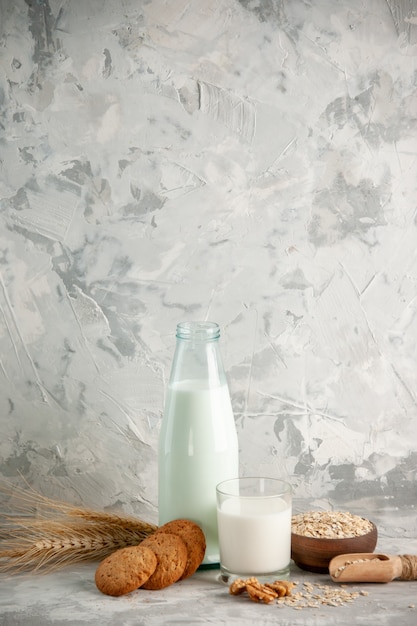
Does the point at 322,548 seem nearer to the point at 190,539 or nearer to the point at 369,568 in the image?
the point at 369,568

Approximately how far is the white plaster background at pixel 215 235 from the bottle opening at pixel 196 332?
0.33 feet

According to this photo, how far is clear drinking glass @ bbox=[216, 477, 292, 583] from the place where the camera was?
934mm

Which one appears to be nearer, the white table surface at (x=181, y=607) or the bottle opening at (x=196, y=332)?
the white table surface at (x=181, y=607)

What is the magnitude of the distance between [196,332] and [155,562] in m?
0.28

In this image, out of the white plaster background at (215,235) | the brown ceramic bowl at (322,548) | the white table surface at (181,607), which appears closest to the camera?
the white table surface at (181,607)

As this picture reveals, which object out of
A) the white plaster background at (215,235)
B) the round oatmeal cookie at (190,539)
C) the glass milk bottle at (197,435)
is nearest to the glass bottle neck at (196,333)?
the glass milk bottle at (197,435)

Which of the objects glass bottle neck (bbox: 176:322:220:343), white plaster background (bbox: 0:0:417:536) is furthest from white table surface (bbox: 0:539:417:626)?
glass bottle neck (bbox: 176:322:220:343)

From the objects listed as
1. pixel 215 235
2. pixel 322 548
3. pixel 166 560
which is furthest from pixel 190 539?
pixel 215 235

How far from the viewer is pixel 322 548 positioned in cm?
97

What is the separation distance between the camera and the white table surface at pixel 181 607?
0.86 m

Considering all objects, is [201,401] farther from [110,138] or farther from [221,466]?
[110,138]

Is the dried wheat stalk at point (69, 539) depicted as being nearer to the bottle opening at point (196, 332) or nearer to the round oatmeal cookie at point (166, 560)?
the round oatmeal cookie at point (166, 560)

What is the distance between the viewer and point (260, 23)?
3.51 ft

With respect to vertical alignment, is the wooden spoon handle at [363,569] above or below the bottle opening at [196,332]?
below
